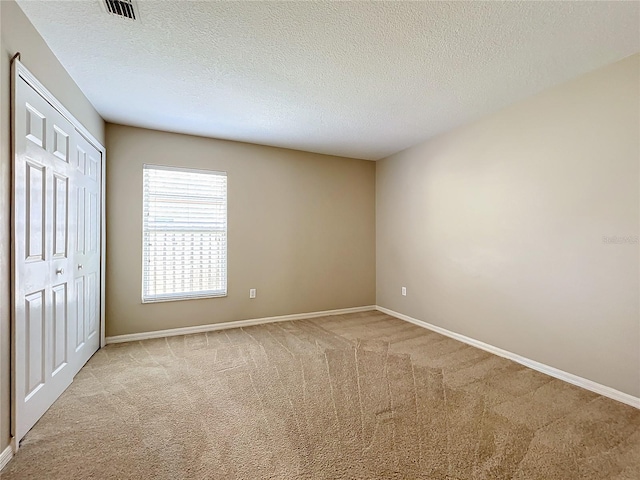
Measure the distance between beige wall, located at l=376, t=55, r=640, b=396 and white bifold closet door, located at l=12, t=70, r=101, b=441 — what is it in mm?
3835

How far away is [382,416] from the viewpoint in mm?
2010

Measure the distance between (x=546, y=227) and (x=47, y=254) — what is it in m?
3.99

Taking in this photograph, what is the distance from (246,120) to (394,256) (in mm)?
2863

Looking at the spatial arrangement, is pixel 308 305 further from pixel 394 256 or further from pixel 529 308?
pixel 529 308

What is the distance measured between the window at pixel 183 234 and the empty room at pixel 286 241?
0.03m

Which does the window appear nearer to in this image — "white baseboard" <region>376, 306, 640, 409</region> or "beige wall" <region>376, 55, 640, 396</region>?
"beige wall" <region>376, 55, 640, 396</region>

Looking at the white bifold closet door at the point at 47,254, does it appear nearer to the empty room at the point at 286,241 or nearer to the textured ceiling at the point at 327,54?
the empty room at the point at 286,241

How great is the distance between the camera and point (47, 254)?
2.04 metres

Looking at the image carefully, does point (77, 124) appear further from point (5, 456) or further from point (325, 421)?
point (325, 421)

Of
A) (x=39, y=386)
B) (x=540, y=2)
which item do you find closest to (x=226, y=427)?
(x=39, y=386)

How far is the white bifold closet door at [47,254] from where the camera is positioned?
172 centimetres

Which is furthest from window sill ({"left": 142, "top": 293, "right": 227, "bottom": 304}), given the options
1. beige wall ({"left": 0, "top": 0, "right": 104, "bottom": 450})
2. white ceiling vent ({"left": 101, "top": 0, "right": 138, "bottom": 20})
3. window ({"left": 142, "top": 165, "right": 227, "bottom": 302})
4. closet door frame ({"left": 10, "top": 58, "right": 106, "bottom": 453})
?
white ceiling vent ({"left": 101, "top": 0, "right": 138, "bottom": 20})

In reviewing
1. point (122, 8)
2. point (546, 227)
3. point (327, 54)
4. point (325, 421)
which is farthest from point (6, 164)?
point (546, 227)

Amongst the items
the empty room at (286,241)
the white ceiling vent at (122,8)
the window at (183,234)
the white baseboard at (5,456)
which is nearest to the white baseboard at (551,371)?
the empty room at (286,241)
